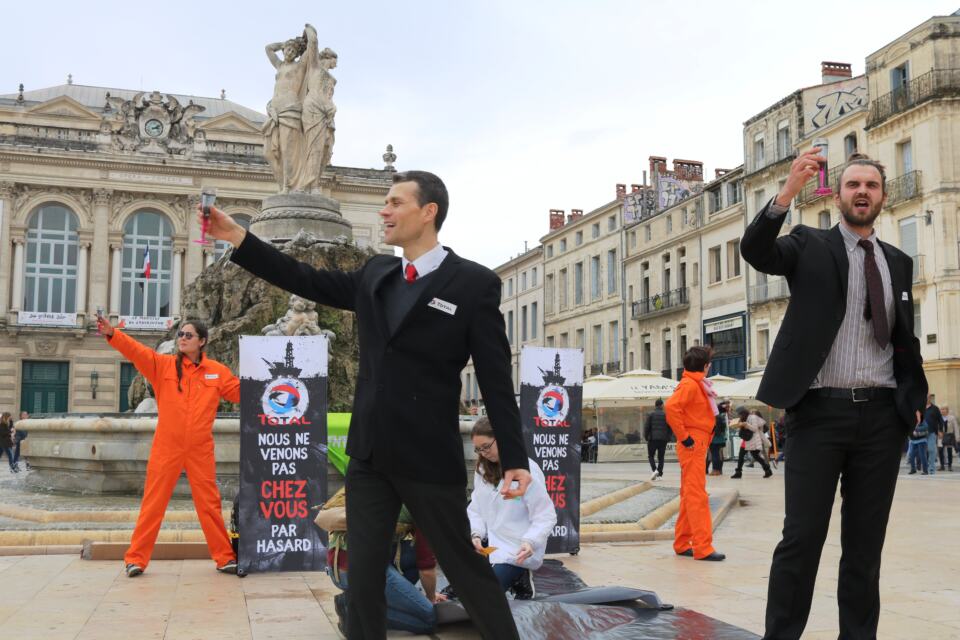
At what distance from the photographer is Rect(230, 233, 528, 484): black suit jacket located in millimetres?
3105

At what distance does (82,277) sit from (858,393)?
4473cm

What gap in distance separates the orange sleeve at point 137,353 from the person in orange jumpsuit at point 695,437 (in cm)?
375

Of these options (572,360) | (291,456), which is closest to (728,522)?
(572,360)

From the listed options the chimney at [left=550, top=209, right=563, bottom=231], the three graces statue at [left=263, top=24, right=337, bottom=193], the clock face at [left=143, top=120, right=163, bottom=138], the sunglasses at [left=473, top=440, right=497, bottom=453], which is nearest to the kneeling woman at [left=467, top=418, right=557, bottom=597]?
the sunglasses at [left=473, top=440, right=497, bottom=453]

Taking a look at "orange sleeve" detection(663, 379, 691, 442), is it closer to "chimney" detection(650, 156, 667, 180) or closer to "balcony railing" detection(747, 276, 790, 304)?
"balcony railing" detection(747, 276, 790, 304)

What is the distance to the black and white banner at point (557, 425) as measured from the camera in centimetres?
775

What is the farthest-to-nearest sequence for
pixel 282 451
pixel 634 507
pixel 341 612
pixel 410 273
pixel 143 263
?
pixel 143 263, pixel 634 507, pixel 282 451, pixel 341 612, pixel 410 273

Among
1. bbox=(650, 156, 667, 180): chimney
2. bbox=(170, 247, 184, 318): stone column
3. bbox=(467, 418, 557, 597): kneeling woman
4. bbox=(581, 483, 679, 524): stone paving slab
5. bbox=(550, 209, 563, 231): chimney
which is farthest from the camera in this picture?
bbox=(550, 209, 563, 231): chimney

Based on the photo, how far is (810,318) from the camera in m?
3.67

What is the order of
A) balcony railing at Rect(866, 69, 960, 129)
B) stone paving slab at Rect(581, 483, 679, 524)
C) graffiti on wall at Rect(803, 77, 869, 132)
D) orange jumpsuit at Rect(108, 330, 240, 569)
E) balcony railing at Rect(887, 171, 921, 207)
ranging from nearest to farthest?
1. orange jumpsuit at Rect(108, 330, 240, 569)
2. stone paving slab at Rect(581, 483, 679, 524)
3. balcony railing at Rect(866, 69, 960, 129)
4. balcony railing at Rect(887, 171, 921, 207)
5. graffiti on wall at Rect(803, 77, 869, 132)

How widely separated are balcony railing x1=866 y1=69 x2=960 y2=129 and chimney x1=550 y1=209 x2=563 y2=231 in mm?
29246

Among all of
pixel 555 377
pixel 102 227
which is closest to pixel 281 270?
pixel 555 377

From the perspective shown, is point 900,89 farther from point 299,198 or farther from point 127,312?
point 127,312

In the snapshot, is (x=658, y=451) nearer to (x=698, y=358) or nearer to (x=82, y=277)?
(x=698, y=358)
